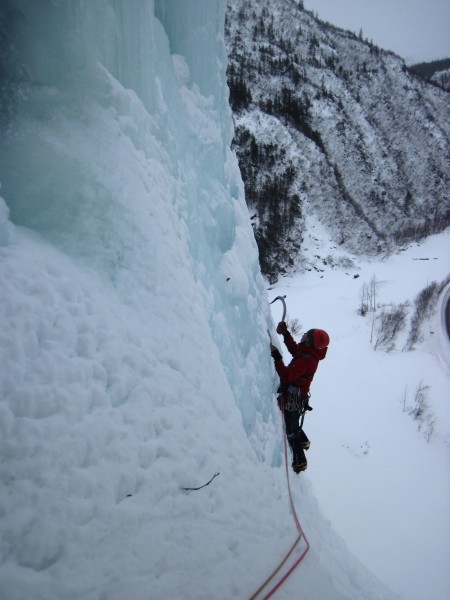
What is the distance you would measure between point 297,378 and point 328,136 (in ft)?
112

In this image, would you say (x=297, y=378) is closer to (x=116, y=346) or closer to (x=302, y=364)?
(x=302, y=364)

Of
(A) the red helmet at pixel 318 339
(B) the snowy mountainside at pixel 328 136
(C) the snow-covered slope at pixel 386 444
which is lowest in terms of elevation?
(C) the snow-covered slope at pixel 386 444

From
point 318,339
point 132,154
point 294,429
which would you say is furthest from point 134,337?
point 294,429

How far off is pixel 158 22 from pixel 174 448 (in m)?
4.10

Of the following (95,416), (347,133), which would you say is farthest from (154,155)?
(347,133)

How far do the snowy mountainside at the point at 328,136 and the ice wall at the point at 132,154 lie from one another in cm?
1904

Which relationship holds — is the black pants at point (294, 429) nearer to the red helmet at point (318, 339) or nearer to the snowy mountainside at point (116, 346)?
the snowy mountainside at point (116, 346)

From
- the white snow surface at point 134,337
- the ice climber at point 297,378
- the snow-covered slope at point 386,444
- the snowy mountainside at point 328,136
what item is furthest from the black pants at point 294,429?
the snowy mountainside at point 328,136

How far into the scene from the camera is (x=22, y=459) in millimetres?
1591

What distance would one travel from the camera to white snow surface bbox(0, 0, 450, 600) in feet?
5.62

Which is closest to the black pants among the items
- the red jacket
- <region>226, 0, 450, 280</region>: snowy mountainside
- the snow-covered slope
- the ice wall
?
the red jacket

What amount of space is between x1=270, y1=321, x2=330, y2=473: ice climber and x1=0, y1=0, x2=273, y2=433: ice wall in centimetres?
53

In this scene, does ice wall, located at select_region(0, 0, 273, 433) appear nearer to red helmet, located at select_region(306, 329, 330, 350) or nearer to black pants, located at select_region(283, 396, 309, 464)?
black pants, located at select_region(283, 396, 309, 464)

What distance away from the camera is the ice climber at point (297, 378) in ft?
13.2
